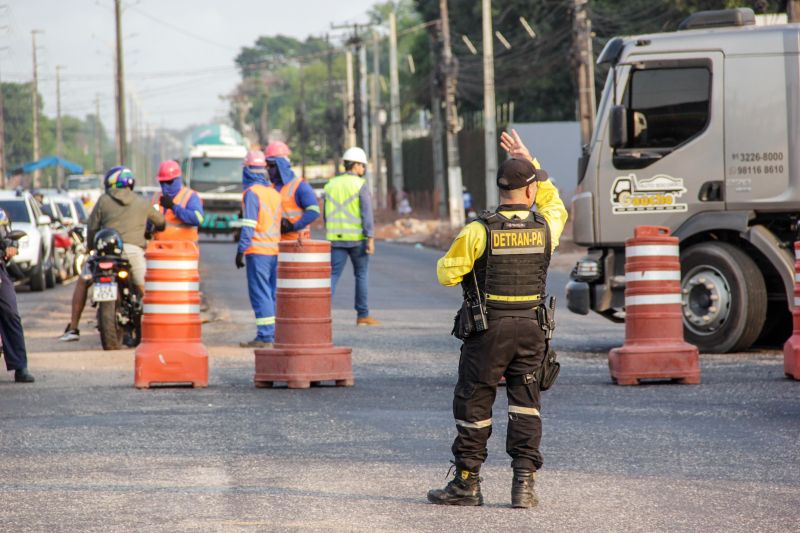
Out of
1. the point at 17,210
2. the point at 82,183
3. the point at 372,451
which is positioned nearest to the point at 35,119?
the point at 82,183

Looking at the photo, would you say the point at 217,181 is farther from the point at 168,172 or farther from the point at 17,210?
the point at 168,172

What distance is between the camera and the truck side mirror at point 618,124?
1462 cm

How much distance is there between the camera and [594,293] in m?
15.3

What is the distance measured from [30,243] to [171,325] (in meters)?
15.1

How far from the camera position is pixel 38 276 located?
2705 centimetres

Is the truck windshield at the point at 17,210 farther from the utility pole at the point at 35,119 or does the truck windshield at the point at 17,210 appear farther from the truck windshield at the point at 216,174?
the utility pole at the point at 35,119

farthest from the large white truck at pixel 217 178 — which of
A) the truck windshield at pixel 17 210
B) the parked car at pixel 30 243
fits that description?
the truck windshield at pixel 17 210

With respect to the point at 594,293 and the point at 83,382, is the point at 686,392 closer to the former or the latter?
the point at 594,293

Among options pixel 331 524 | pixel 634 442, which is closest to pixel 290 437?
pixel 634 442

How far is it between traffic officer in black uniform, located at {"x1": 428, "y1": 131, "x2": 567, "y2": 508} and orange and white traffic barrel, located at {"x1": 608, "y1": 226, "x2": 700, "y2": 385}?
5000mm

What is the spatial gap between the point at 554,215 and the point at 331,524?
2.03 meters

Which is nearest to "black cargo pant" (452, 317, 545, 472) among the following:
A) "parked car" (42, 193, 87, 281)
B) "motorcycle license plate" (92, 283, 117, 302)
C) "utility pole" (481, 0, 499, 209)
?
"motorcycle license plate" (92, 283, 117, 302)

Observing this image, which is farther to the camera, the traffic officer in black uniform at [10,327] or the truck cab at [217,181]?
the truck cab at [217,181]

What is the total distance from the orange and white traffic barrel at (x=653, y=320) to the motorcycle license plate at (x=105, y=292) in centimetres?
520
